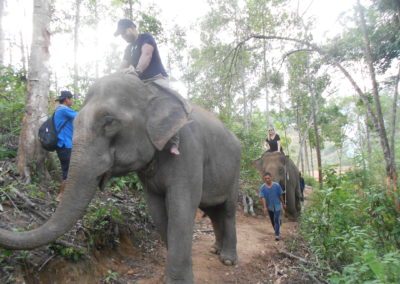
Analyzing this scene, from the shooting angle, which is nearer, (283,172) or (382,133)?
(382,133)

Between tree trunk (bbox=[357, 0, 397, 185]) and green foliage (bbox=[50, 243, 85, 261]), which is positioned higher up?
tree trunk (bbox=[357, 0, 397, 185])

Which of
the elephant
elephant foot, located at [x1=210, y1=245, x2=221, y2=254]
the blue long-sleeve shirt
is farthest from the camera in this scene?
the elephant

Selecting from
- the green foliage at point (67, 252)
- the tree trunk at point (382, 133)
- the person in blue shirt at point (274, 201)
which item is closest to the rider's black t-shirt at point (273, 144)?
the person in blue shirt at point (274, 201)

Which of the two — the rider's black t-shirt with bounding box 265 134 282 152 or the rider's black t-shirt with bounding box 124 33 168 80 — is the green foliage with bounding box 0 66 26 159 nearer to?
the rider's black t-shirt with bounding box 124 33 168 80

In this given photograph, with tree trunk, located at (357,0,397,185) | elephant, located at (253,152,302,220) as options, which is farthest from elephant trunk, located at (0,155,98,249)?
tree trunk, located at (357,0,397,185)

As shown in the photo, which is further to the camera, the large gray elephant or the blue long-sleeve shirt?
the blue long-sleeve shirt

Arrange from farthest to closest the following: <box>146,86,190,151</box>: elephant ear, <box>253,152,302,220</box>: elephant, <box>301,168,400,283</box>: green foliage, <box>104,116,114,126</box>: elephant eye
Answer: <box>253,152,302,220</box>: elephant → <box>301,168,400,283</box>: green foliage → <box>146,86,190,151</box>: elephant ear → <box>104,116,114,126</box>: elephant eye

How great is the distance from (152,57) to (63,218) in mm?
2127

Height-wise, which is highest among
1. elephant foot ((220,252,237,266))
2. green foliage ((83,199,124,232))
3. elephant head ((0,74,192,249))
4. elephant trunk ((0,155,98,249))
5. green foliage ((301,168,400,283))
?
elephant head ((0,74,192,249))

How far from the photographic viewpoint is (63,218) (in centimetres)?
222

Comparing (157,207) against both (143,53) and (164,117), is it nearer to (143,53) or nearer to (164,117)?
(164,117)

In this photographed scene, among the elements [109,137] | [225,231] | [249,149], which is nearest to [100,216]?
[109,137]

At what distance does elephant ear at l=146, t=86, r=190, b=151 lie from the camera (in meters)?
2.83

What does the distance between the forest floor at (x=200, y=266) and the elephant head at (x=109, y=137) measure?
3.49ft
